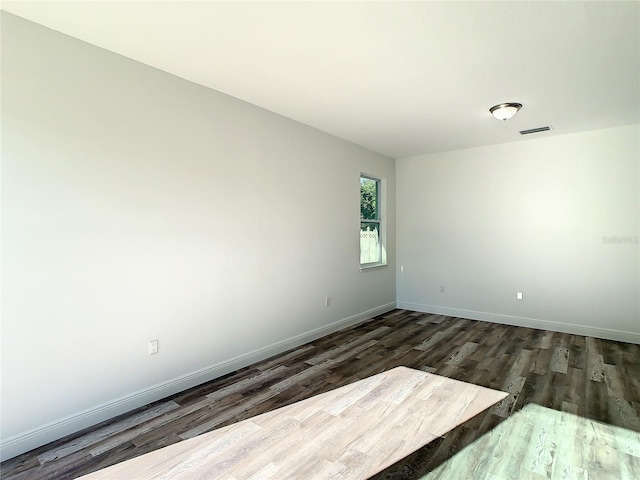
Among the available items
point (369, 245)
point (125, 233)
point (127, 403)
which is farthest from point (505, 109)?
point (127, 403)

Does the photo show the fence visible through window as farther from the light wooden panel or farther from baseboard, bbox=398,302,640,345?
the light wooden panel

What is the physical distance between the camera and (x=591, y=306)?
14.4 ft

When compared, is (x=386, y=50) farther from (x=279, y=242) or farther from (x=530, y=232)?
(x=530, y=232)

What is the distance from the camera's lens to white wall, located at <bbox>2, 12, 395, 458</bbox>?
2066mm

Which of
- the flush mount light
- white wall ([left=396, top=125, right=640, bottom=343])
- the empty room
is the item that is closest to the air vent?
the empty room

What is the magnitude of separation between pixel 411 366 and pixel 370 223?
104 inches

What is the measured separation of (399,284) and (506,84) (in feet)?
12.2

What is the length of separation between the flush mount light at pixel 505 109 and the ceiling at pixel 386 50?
0.11 metres

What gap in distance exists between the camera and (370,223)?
18.3 feet

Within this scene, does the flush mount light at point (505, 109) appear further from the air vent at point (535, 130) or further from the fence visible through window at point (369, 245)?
the fence visible through window at point (369, 245)

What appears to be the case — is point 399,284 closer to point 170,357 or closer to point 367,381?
point 367,381

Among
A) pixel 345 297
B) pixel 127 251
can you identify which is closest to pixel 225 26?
pixel 127 251

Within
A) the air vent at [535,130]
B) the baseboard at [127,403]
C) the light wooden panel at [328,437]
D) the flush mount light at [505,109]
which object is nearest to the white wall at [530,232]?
the air vent at [535,130]

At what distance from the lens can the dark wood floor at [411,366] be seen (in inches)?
81.1
